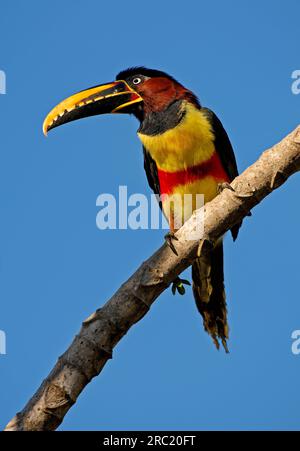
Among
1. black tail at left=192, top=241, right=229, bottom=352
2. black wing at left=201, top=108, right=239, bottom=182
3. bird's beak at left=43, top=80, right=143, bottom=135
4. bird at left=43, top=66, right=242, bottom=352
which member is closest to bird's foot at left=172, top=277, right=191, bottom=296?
bird at left=43, top=66, right=242, bottom=352

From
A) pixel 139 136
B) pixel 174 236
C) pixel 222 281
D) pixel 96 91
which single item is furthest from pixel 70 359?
pixel 96 91

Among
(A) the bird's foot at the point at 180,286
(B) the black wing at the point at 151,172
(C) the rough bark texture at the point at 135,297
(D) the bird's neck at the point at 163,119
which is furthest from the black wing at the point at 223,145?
(C) the rough bark texture at the point at 135,297

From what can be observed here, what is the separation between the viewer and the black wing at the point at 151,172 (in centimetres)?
843

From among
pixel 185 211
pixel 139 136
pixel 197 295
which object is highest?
pixel 139 136

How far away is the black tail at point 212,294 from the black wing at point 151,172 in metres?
1.08

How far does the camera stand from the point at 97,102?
8.72 metres

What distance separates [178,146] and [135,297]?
248cm

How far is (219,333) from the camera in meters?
7.88

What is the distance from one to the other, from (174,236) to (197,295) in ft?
6.95

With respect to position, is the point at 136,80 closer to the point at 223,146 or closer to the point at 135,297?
the point at 223,146

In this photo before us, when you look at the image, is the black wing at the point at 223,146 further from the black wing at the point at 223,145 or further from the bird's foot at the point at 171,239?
the bird's foot at the point at 171,239

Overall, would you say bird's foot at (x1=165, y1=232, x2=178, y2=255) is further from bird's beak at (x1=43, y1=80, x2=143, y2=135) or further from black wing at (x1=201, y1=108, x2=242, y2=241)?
bird's beak at (x1=43, y1=80, x2=143, y2=135)

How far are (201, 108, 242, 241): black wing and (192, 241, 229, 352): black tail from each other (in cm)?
55
